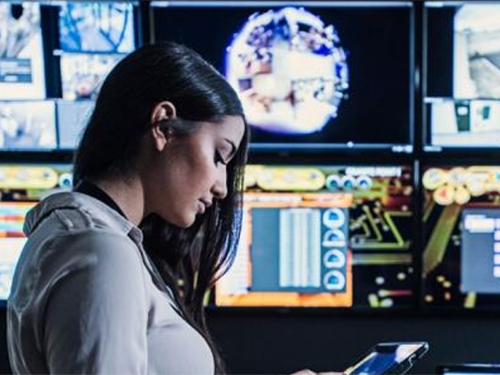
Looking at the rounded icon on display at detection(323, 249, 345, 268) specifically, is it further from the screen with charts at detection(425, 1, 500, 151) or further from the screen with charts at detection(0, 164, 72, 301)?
the screen with charts at detection(0, 164, 72, 301)

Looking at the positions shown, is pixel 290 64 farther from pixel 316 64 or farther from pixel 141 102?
pixel 141 102

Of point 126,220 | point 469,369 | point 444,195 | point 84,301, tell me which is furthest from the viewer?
point 444,195

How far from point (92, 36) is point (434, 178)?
32.8 inches

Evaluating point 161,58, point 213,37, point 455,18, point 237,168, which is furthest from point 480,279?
point 161,58

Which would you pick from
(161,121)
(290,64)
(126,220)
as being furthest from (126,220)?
(290,64)

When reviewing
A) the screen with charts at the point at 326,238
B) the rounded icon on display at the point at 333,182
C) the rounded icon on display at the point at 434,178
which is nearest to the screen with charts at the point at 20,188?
the screen with charts at the point at 326,238

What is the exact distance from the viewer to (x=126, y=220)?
2.64 ft

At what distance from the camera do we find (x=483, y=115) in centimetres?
174

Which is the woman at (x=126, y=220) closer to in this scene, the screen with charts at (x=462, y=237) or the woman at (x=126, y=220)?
the woman at (x=126, y=220)

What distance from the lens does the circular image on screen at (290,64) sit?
1.76 metres

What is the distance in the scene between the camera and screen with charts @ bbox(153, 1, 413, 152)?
176cm

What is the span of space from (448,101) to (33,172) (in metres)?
0.96

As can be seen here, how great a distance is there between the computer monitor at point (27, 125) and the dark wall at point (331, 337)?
16.1 inches

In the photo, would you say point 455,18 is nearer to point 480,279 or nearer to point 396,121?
point 396,121
